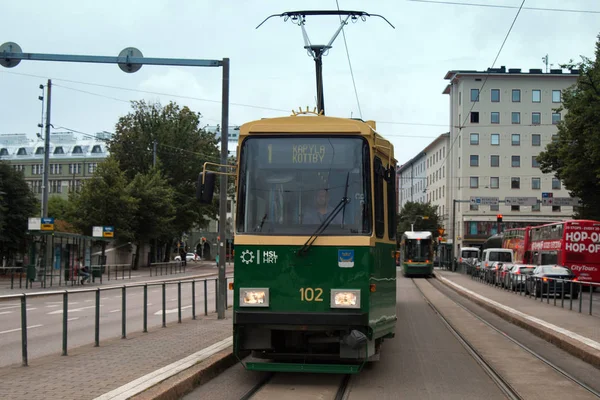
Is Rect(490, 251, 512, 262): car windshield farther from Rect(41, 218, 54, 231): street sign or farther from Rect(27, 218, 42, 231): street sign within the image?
Rect(27, 218, 42, 231): street sign

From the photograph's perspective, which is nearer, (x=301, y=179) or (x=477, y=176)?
(x=301, y=179)

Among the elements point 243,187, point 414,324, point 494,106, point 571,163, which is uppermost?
point 494,106

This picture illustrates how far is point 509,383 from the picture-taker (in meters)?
9.45

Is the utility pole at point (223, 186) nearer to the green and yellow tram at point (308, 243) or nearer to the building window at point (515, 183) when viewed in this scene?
the green and yellow tram at point (308, 243)

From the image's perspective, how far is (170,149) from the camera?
6419 cm

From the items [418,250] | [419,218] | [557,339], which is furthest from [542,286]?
[419,218]

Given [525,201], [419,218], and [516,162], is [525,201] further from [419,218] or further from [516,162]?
[516,162]

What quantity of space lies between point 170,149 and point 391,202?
55585 mm

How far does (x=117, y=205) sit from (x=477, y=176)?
5214 cm

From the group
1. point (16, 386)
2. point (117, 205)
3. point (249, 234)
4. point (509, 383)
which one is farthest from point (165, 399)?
point (117, 205)

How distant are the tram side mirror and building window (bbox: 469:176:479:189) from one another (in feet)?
270

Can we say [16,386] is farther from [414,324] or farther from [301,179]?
[414,324]

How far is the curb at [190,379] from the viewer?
23.9ft

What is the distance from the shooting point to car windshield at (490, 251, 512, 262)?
4966 cm
